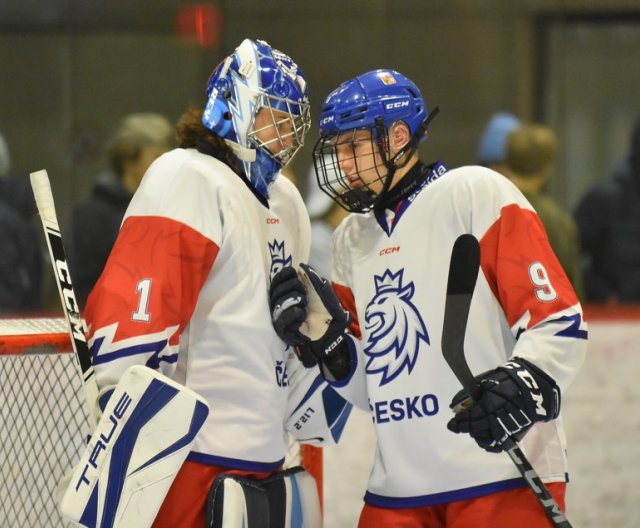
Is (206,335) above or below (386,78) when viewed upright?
below

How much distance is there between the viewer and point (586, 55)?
5473 millimetres

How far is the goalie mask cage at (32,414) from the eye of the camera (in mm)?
2150

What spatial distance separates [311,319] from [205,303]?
19cm

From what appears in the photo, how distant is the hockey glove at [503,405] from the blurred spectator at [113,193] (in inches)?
83.0

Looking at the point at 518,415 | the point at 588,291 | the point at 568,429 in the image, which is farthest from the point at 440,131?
the point at 518,415

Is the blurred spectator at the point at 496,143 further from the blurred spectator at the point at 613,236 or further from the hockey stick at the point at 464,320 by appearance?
the hockey stick at the point at 464,320

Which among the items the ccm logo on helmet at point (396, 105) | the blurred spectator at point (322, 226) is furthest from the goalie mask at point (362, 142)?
the blurred spectator at point (322, 226)

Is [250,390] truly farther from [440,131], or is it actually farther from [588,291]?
[440,131]

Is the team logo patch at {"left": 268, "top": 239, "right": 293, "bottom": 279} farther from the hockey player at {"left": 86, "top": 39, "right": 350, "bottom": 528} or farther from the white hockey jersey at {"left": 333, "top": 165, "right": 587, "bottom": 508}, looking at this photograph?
the white hockey jersey at {"left": 333, "top": 165, "right": 587, "bottom": 508}

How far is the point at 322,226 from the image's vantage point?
12.8 feet

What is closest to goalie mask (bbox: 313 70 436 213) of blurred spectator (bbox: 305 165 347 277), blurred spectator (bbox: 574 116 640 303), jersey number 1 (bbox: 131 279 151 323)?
jersey number 1 (bbox: 131 279 151 323)

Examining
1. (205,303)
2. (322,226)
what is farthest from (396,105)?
(322,226)

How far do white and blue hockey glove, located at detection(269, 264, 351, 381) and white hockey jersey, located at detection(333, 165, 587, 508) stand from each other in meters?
0.06

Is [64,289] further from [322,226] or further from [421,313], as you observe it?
[322,226]
